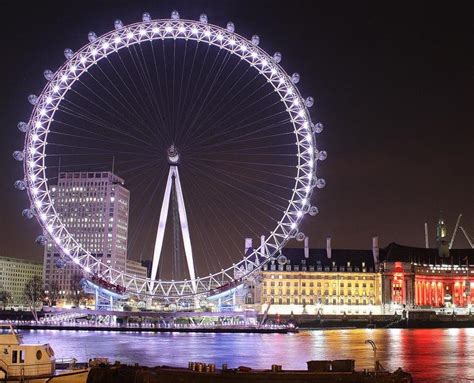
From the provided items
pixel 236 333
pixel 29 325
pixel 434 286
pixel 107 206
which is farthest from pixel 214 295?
pixel 107 206

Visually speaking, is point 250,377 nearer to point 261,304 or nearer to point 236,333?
point 236,333

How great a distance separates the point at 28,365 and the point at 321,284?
11755 cm

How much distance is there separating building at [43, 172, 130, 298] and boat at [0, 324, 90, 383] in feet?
523

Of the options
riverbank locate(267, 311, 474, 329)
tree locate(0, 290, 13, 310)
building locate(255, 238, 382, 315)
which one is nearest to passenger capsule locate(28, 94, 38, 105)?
riverbank locate(267, 311, 474, 329)

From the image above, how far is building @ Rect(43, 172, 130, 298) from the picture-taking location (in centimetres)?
18550

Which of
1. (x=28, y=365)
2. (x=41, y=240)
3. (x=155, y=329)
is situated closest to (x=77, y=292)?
(x=155, y=329)

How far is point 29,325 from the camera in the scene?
97.4 metres

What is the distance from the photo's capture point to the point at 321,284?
14125 centimetres

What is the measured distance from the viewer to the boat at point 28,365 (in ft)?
84.4

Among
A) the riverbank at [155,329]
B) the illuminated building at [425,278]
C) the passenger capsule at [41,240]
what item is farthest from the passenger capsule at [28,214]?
the illuminated building at [425,278]

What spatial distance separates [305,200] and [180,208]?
11.2 metres

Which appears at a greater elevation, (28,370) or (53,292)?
(53,292)

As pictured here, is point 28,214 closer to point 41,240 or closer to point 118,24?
point 41,240

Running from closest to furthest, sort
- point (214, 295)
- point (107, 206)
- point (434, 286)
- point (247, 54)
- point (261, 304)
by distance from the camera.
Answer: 1. point (247, 54)
2. point (214, 295)
3. point (261, 304)
4. point (434, 286)
5. point (107, 206)
